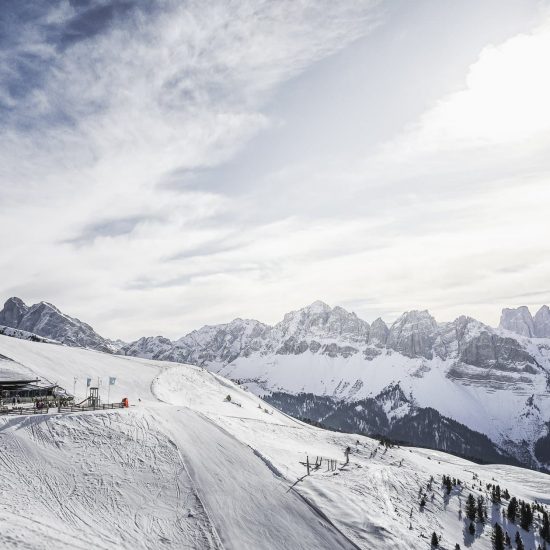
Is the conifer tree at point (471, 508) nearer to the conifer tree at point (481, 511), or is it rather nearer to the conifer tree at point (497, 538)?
the conifer tree at point (481, 511)

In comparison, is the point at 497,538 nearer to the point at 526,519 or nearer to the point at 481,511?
the point at 481,511

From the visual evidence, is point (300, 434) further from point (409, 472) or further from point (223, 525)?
point (223, 525)

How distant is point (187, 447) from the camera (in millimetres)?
43094

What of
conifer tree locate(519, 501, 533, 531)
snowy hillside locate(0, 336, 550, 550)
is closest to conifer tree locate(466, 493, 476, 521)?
snowy hillside locate(0, 336, 550, 550)

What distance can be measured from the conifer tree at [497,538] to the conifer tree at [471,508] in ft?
7.34

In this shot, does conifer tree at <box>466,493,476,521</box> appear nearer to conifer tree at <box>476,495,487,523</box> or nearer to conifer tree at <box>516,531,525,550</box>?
conifer tree at <box>476,495,487,523</box>

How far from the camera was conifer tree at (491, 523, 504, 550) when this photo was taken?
3538 centimetres

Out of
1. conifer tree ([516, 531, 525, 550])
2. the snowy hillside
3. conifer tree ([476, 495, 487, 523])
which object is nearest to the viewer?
the snowy hillside

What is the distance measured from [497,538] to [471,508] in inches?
215

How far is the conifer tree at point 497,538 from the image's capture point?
35.4 m

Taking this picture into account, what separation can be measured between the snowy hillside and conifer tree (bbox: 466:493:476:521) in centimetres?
86

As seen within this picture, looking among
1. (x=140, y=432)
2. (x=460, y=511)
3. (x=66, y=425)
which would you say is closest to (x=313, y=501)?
(x=460, y=511)

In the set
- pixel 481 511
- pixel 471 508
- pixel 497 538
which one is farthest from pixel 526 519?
pixel 497 538

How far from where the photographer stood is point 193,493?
34.5 metres
